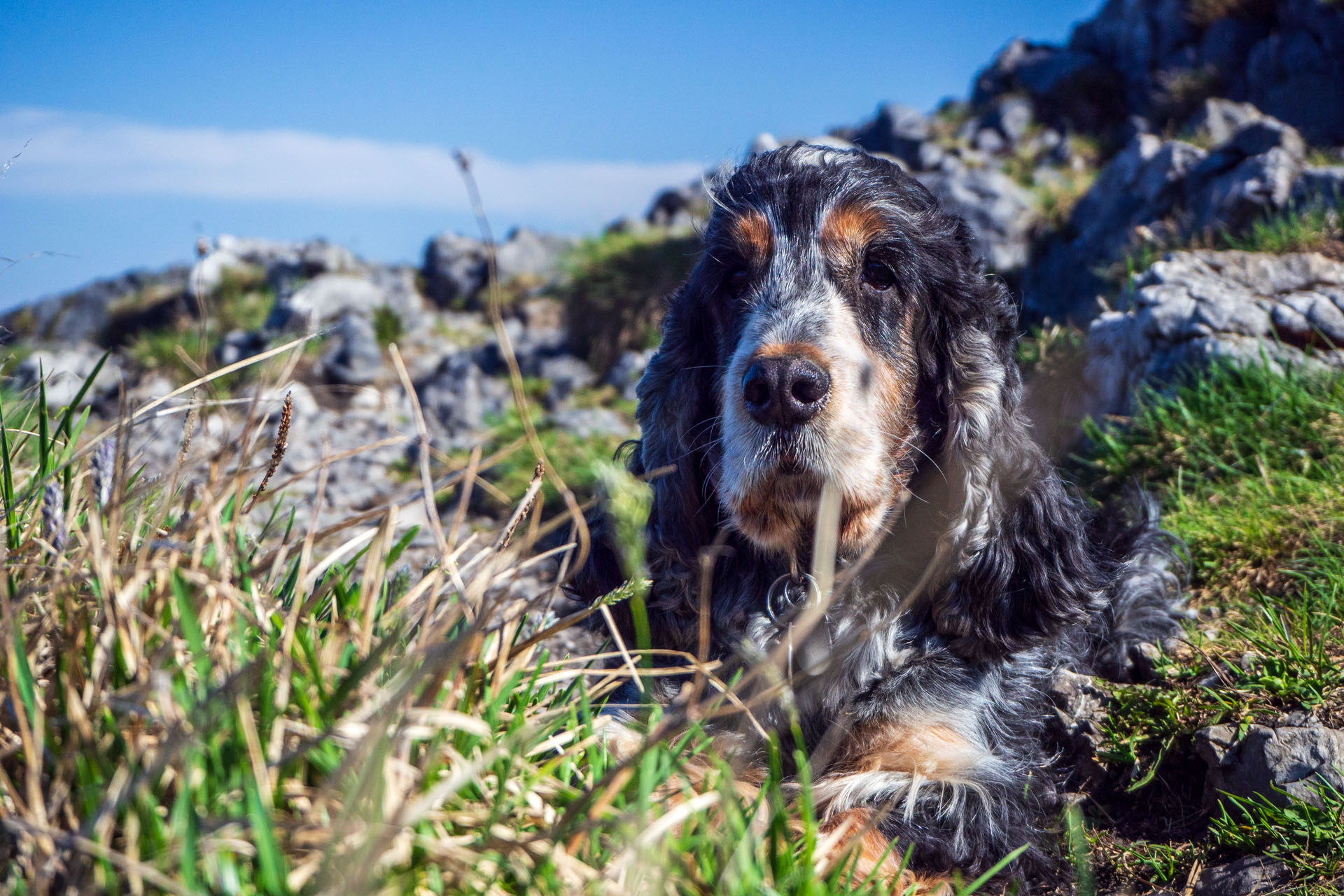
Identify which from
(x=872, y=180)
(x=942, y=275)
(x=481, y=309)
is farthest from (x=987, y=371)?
(x=481, y=309)

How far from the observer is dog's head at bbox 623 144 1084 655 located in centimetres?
253

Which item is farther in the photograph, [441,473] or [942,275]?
[441,473]

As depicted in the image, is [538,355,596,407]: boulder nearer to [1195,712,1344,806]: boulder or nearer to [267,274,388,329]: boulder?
[267,274,388,329]: boulder

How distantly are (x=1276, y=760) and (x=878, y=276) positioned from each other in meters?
1.72

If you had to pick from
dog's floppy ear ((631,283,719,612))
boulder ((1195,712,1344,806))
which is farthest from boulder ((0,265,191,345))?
boulder ((1195,712,1344,806))

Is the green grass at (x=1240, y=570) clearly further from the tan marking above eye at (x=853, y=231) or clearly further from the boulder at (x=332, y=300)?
the boulder at (x=332, y=300)

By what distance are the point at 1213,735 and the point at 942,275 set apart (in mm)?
1563

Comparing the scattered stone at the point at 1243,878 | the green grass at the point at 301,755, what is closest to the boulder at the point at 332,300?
the green grass at the point at 301,755

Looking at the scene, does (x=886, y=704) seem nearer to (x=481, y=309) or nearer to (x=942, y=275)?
(x=942, y=275)

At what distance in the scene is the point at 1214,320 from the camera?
4.84 meters

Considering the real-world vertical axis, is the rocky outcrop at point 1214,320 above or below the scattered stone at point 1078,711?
above

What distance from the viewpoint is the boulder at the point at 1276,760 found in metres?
2.40

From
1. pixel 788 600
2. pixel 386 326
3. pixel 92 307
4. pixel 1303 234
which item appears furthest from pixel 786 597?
pixel 92 307

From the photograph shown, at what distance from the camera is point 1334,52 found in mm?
10781
